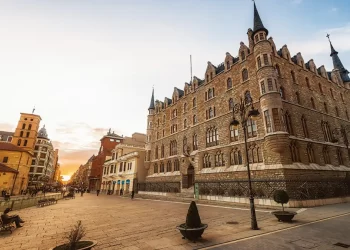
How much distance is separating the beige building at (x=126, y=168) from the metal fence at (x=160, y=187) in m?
2.53

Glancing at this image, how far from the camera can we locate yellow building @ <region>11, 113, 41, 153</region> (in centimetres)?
4806

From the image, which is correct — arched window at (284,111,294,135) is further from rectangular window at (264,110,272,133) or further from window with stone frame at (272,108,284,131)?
rectangular window at (264,110,272,133)

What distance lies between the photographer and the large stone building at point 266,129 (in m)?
17.2

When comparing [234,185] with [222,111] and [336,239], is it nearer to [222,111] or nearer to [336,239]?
[222,111]

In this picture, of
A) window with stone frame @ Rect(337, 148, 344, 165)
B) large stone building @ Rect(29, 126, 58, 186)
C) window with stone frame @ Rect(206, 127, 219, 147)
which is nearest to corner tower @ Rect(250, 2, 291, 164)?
window with stone frame @ Rect(206, 127, 219, 147)

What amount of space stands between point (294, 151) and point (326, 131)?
9.38 m

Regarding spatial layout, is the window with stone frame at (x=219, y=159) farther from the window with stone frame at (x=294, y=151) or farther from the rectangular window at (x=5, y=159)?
the rectangular window at (x=5, y=159)

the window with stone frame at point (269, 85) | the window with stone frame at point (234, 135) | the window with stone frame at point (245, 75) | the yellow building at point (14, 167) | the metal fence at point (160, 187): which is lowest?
Answer: the metal fence at point (160, 187)

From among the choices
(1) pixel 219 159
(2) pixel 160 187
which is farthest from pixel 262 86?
(2) pixel 160 187

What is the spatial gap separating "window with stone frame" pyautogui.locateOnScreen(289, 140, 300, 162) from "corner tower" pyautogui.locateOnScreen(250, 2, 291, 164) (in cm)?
154

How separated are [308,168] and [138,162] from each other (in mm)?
31316

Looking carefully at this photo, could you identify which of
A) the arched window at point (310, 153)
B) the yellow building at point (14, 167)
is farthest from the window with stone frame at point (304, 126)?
the yellow building at point (14, 167)

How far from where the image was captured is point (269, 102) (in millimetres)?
18094

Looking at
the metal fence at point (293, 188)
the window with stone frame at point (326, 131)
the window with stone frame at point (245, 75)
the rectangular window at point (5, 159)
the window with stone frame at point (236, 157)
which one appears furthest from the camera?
the rectangular window at point (5, 159)
